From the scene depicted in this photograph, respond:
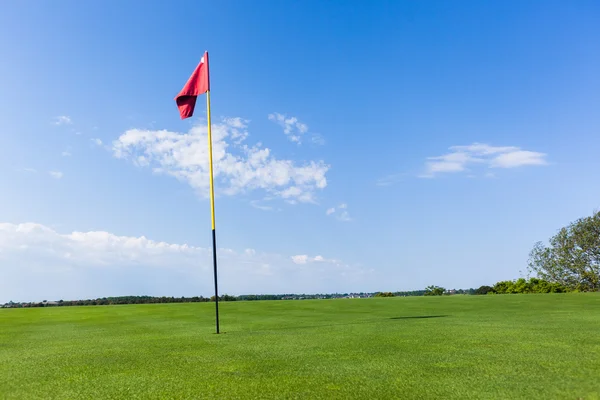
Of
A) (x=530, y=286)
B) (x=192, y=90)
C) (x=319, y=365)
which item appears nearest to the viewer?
(x=319, y=365)

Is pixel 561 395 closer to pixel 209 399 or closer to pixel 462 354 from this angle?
pixel 462 354

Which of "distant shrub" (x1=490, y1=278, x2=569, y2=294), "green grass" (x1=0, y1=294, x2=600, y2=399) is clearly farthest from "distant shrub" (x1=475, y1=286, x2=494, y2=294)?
"green grass" (x1=0, y1=294, x2=600, y2=399)

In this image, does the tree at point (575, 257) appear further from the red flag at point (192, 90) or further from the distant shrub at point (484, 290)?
the red flag at point (192, 90)

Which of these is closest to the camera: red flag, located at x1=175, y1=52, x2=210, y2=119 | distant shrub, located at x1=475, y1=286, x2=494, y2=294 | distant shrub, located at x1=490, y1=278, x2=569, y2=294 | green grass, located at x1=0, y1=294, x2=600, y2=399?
green grass, located at x1=0, y1=294, x2=600, y2=399

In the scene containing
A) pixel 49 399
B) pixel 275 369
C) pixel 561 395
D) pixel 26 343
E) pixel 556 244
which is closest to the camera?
pixel 561 395

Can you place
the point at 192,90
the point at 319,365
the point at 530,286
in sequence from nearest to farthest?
the point at 319,365 → the point at 192,90 → the point at 530,286

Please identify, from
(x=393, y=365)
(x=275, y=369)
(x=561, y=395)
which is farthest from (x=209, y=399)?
(x=561, y=395)

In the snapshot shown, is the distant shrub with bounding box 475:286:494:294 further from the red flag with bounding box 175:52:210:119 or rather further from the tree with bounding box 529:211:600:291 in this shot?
the red flag with bounding box 175:52:210:119

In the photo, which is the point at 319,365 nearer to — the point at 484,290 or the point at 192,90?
the point at 192,90

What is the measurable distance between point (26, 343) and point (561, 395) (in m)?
12.4

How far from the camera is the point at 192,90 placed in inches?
616

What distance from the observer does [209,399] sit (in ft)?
18.0

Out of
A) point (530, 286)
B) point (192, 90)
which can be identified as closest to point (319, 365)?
point (192, 90)

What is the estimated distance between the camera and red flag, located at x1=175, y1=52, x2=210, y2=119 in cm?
1524
